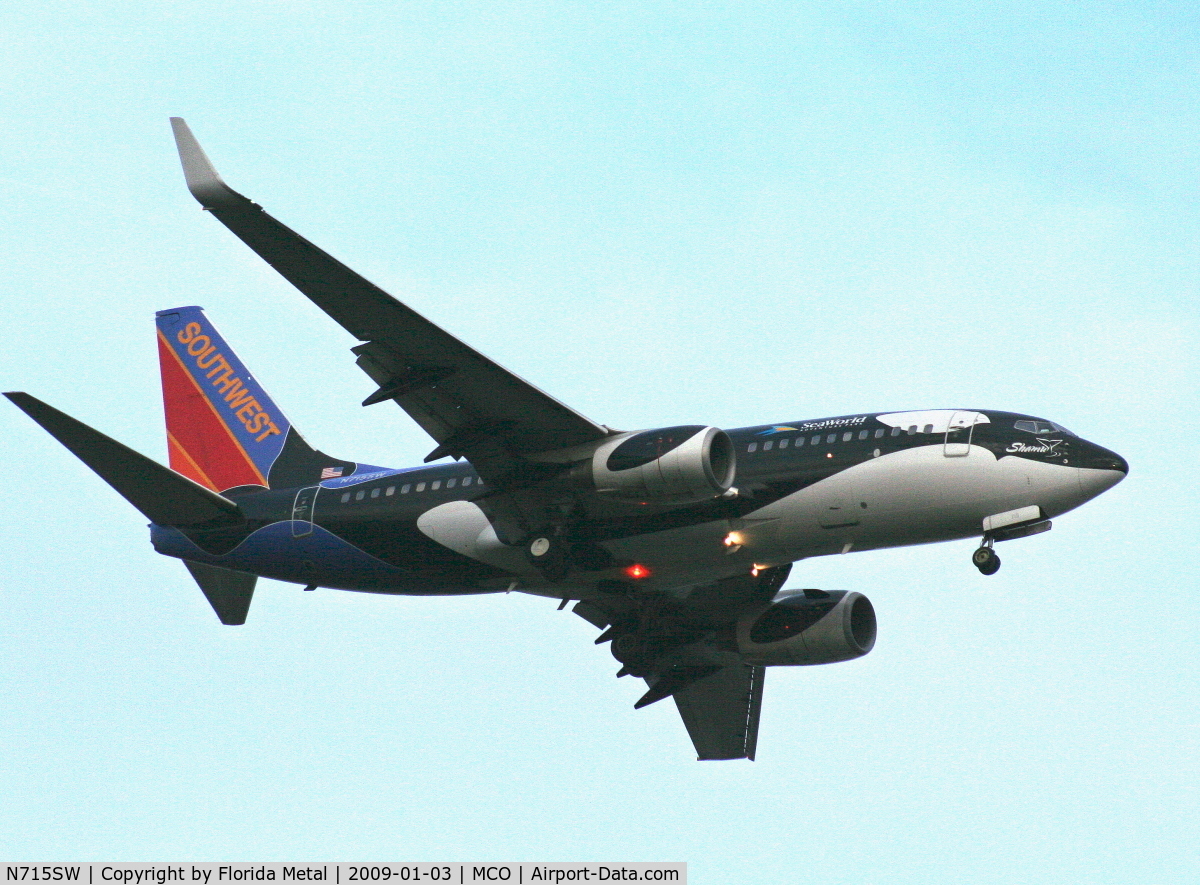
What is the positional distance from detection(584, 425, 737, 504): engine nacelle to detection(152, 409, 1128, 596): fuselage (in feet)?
3.60

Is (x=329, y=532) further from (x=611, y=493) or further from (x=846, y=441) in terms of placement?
(x=846, y=441)

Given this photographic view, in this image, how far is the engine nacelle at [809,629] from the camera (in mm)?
41750

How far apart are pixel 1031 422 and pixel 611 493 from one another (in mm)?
9236

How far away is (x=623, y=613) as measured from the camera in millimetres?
43094

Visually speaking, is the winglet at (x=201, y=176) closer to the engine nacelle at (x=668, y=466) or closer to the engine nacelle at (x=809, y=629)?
the engine nacelle at (x=668, y=466)

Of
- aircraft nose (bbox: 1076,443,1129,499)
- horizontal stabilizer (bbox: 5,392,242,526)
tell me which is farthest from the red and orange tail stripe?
aircraft nose (bbox: 1076,443,1129,499)

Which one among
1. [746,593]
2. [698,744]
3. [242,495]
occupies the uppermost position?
[242,495]

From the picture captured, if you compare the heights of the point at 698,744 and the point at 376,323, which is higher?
the point at 376,323

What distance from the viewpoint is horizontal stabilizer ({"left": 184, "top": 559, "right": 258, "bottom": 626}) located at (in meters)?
44.1

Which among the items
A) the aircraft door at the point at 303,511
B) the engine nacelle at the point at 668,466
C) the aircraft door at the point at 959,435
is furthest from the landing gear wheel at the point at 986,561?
the aircraft door at the point at 303,511

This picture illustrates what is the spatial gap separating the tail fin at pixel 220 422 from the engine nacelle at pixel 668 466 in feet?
31.9

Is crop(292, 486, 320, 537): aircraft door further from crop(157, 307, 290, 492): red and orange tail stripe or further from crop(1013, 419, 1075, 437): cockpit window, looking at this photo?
crop(1013, 419, 1075, 437): cockpit window

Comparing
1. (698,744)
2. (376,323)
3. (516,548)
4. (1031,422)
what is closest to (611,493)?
(516,548)

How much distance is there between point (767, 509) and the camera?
122ft
